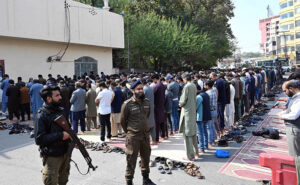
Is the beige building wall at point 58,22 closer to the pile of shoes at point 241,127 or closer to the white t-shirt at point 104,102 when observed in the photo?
the white t-shirt at point 104,102

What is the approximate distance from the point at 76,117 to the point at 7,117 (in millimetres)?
6110

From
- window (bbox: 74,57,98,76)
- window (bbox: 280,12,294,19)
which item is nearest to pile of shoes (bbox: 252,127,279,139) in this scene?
window (bbox: 74,57,98,76)

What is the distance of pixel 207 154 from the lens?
679cm

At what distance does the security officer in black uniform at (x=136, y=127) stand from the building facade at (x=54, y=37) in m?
12.6

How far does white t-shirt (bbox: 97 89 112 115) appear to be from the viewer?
8047 mm

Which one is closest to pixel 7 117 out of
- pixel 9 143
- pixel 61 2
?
pixel 9 143

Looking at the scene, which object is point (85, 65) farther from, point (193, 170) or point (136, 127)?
point (136, 127)

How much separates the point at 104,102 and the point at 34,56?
11.5 metres

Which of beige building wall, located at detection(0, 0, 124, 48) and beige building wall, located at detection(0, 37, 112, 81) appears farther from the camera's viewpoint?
beige building wall, located at detection(0, 37, 112, 81)

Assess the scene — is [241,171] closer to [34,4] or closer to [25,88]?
[25,88]

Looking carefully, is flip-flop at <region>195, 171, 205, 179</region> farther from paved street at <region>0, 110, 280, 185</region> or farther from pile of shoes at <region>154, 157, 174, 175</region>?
pile of shoes at <region>154, 157, 174, 175</region>

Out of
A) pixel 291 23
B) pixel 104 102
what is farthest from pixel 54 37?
pixel 291 23

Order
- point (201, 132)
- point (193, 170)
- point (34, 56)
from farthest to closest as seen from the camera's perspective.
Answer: point (34, 56) < point (201, 132) < point (193, 170)

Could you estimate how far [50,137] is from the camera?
135 inches
